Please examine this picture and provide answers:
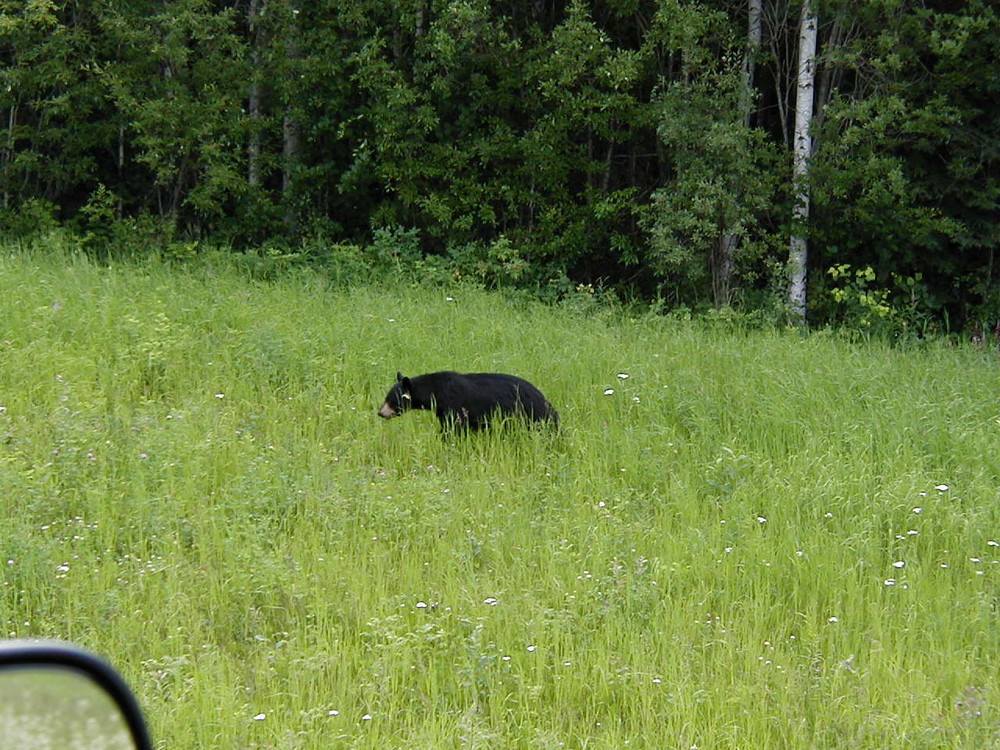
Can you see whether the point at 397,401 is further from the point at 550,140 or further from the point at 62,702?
the point at 550,140

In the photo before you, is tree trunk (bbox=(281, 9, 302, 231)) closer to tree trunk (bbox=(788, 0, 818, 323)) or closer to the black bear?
tree trunk (bbox=(788, 0, 818, 323))

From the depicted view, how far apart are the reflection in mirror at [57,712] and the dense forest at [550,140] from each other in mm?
13198

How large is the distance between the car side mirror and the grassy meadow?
107 inches

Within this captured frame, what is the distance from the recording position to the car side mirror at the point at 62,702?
1638 millimetres

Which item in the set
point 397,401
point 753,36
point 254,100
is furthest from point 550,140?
point 397,401

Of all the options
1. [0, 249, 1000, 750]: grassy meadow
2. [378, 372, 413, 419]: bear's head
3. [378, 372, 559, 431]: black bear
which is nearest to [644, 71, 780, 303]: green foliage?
[0, 249, 1000, 750]: grassy meadow

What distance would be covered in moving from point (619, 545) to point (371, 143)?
11864 mm

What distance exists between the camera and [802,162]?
15523 millimetres

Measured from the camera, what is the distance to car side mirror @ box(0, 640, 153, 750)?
5.37ft

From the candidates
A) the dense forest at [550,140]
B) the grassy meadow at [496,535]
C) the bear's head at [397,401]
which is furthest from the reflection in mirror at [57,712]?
the dense forest at [550,140]

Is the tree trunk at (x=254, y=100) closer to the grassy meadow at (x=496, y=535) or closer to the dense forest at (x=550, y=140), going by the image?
the dense forest at (x=550, y=140)

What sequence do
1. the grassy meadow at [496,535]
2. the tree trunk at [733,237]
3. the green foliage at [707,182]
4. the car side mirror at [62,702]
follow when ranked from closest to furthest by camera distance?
the car side mirror at [62,702]
the grassy meadow at [496,535]
the green foliage at [707,182]
the tree trunk at [733,237]

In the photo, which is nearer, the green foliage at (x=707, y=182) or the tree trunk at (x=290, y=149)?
the green foliage at (x=707, y=182)

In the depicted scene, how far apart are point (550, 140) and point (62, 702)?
50.8 ft
